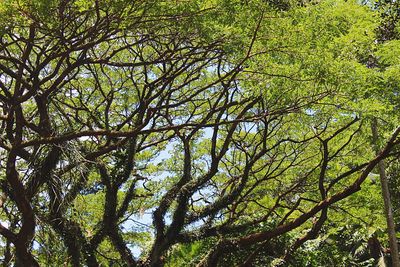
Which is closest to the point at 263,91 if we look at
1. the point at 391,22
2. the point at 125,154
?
the point at 391,22

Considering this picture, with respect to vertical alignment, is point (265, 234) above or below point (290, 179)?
below

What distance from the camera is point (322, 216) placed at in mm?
7426

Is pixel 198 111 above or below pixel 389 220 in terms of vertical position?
above

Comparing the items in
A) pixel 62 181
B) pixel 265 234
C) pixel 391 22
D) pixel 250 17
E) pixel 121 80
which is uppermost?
pixel 121 80

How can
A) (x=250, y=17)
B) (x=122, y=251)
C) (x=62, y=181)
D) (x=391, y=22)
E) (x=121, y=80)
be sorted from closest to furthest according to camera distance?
(x=250, y=17)
(x=62, y=181)
(x=391, y=22)
(x=122, y=251)
(x=121, y=80)

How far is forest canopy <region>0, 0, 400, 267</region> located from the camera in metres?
5.54

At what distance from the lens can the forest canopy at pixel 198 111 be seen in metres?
5.54

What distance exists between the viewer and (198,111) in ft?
30.8

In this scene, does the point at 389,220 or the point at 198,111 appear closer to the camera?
the point at 389,220

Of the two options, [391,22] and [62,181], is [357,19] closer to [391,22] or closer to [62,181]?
[391,22]

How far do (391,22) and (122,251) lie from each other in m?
5.47

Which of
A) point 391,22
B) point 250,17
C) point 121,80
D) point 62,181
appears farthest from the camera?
point 121,80

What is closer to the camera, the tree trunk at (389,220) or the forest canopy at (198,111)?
the forest canopy at (198,111)

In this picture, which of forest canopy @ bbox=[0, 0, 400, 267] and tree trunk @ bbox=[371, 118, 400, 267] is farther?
tree trunk @ bbox=[371, 118, 400, 267]
